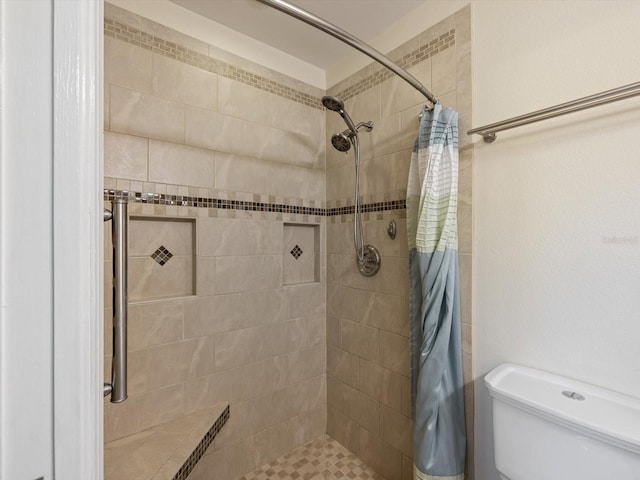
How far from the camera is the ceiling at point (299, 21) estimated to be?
4.78 feet

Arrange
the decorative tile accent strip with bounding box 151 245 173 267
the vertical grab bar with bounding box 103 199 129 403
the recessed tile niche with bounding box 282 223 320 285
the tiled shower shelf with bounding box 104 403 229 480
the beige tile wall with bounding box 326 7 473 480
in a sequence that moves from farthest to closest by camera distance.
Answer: the recessed tile niche with bounding box 282 223 320 285, the decorative tile accent strip with bounding box 151 245 173 267, the beige tile wall with bounding box 326 7 473 480, the tiled shower shelf with bounding box 104 403 229 480, the vertical grab bar with bounding box 103 199 129 403

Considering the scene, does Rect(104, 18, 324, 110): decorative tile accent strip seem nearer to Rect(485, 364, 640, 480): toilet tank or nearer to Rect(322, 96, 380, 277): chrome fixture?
Rect(322, 96, 380, 277): chrome fixture

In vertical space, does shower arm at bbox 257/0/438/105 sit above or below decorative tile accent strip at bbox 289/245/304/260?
above

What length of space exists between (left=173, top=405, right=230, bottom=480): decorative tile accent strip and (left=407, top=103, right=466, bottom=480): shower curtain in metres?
0.92

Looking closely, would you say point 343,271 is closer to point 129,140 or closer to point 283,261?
point 283,261

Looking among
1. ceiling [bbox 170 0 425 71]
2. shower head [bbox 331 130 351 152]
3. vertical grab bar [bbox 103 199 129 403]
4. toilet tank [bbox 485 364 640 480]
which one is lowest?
toilet tank [bbox 485 364 640 480]

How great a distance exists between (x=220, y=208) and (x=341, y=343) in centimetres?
113

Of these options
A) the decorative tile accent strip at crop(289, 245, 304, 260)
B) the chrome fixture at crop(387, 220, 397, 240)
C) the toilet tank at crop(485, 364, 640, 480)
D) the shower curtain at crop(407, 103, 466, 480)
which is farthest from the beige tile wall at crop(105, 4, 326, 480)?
the toilet tank at crop(485, 364, 640, 480)

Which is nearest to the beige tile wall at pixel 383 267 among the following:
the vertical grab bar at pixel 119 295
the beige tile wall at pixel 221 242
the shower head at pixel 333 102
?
the beige tile wall at pixel 221 242

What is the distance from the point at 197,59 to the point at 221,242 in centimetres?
96

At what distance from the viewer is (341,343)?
1905 mm

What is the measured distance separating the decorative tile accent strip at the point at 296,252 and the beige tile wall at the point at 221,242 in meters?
0.11

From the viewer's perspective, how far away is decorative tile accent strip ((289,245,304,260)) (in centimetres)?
195

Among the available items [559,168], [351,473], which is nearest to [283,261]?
[351,473]
